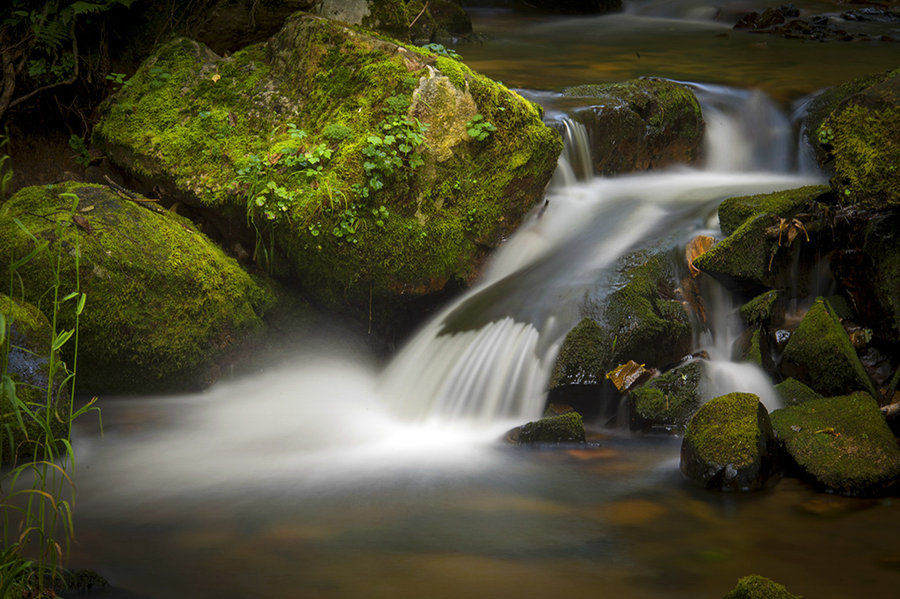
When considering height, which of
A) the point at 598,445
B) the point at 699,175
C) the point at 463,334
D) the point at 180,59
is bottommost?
the point at 598,445

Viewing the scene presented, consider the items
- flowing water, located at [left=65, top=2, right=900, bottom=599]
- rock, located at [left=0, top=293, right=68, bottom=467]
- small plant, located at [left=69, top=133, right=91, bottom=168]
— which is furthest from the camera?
small plant, located at [left=69, top=133, right=91, bottom=168]

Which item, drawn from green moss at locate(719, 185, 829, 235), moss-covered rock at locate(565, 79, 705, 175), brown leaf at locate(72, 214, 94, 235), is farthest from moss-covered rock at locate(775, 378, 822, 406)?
brown leaf at locate(72, 214, 94, 235)

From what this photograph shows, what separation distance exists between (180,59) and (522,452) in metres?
4.26

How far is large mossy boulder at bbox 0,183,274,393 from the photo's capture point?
5094 millimetres

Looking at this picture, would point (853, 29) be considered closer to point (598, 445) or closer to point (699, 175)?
point (699, 175)

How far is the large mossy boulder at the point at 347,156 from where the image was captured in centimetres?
566

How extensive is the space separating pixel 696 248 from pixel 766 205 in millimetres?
574

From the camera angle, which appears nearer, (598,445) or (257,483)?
(257,483)

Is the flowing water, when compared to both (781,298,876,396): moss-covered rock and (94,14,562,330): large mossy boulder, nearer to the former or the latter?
(781,298,876,396): moss-covered rock

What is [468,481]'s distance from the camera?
14.7 feet

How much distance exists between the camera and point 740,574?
3.46m

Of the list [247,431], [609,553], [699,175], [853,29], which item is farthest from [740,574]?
[853,29]

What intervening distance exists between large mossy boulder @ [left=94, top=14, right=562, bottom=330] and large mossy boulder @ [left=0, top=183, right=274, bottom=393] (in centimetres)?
48

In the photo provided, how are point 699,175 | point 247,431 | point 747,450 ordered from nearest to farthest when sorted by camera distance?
1. point 747,450
2. point 247,431
3. point 699,175
